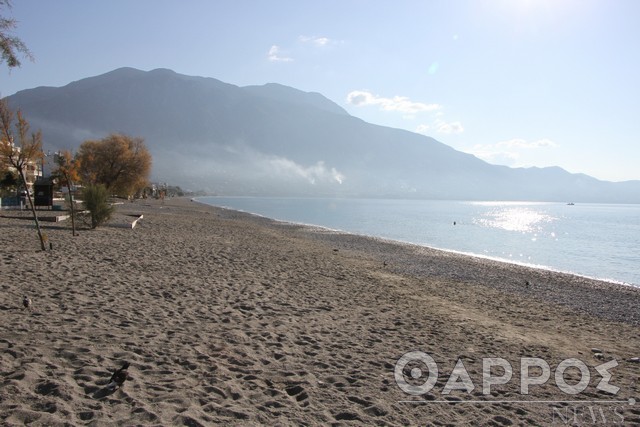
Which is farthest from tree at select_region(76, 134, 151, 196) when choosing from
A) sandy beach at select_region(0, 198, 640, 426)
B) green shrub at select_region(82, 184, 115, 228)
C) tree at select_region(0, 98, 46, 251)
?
sandy beach at select_region(0, 198, 640, 426)

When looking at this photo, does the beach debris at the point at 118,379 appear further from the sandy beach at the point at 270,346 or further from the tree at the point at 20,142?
the tree at the point at 20,142

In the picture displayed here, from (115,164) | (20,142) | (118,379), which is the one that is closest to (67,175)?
(20,142)

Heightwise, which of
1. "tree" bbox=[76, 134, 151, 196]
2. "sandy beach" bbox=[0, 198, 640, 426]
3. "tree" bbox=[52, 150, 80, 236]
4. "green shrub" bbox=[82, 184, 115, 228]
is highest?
"tree" bbox=[76, 134, 151, 196]

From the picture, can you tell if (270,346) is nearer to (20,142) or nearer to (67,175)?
(20,142)

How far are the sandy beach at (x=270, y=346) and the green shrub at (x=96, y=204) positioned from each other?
7.28 metres

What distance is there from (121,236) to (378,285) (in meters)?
11.2

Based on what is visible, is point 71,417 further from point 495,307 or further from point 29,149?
point 29,149

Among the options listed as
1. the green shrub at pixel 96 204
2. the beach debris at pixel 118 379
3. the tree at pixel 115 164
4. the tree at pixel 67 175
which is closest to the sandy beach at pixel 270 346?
the beach debris at pixel 118 379

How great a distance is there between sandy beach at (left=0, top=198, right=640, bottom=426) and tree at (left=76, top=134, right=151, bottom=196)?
43.6 meters

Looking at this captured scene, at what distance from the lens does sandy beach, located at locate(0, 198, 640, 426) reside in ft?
14.1

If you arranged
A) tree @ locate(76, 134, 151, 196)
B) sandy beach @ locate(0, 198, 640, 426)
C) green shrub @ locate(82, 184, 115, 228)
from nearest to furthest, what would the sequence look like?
sandy beach @ locate(0, 198, 640, 426) < green shrub @ locate(82, 184, 115, 228) < tree @ locate(76, 134, 151, 196)

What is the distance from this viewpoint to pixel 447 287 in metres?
14.2

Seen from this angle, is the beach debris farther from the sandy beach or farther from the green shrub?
the green shrub

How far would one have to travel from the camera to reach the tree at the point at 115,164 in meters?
53.3
